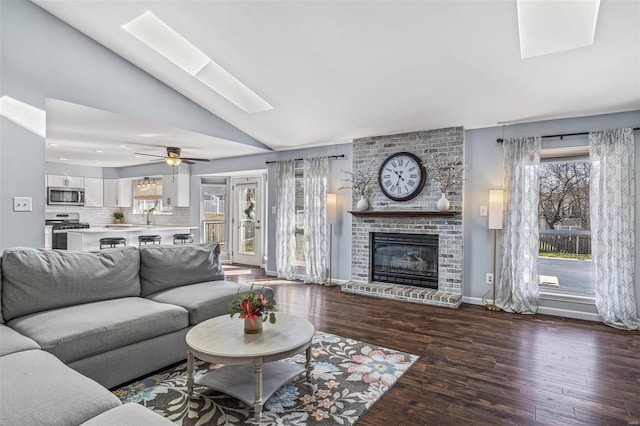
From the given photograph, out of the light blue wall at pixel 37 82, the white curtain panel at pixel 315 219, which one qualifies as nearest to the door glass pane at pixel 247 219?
the white curtain panel at pixel 315 219

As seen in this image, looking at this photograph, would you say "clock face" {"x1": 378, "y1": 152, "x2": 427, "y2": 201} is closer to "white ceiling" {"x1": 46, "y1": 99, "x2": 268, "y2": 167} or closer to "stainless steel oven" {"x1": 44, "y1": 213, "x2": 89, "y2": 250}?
"white ceiling" {"x1": 46, "y1": 99, "x2": 268, "y2": 167}

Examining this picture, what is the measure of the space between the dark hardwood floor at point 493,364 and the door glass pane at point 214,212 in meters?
4.03

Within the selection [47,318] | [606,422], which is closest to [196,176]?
[47,318]

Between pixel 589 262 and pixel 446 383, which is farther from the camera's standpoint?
pixel 589 262

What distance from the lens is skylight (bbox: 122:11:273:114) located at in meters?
3.81

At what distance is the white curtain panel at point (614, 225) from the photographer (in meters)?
3.94

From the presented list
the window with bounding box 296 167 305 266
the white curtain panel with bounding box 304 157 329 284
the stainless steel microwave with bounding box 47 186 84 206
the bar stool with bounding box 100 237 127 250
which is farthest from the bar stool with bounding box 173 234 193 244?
the stainless steel microwave with bounding box 47 186 84 206

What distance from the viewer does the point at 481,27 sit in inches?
121

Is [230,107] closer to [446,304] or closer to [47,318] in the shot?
[47,318]

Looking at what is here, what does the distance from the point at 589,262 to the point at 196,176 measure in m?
7.40

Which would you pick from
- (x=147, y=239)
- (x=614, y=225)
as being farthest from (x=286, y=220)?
(x=614, y=225)

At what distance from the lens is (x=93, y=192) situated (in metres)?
8.96

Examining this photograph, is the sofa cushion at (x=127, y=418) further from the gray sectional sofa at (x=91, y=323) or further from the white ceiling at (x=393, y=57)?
the white ceiling at (x=393, y=57)

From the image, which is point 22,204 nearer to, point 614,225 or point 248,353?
point 248,353
